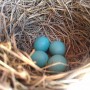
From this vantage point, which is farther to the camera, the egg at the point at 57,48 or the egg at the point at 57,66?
the egg at the point at 57,48

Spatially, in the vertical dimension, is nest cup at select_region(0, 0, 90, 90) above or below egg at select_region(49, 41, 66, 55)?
above

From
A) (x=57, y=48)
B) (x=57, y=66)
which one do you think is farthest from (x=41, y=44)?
(x=57, y=66)

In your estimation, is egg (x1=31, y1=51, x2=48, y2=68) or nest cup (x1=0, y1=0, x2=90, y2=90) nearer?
egg (x1=31, y1=51, x2=48, y2=68)

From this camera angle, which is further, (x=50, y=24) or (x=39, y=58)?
(x=50, y=24)

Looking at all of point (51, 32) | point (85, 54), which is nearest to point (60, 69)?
point (85, 54)

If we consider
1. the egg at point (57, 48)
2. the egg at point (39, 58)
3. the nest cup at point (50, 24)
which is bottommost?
the egg at point (39, 58)

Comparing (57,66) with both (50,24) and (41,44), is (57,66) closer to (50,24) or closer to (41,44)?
(41,44)

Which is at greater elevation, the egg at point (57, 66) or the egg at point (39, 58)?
the egg at point (39, 58)
